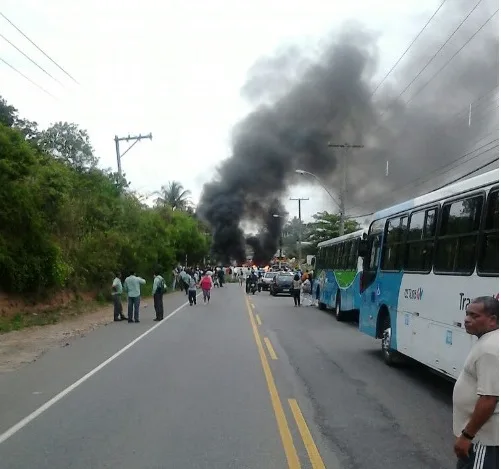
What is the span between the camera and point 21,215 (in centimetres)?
1938

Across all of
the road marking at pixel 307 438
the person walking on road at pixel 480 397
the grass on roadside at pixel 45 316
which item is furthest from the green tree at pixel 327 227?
the person walking on road at pixel 480 397

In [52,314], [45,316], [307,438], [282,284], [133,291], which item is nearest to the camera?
[307,438]

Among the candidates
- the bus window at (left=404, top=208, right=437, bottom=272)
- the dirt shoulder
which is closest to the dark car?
the dirt shoulder

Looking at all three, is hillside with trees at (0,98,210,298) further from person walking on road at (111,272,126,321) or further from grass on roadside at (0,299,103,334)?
person walking on road at (111,272,126,321)

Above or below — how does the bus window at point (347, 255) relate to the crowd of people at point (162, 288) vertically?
above

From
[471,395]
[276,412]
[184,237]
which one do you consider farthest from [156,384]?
[184,237]

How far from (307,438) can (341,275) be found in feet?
50.5

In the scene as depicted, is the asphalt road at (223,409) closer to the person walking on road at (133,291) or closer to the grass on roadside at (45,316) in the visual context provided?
the grass on roadside at (45,316)

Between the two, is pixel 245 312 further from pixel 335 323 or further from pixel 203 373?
pixel 203 373

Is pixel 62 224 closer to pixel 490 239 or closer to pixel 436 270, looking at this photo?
pixel 436 270

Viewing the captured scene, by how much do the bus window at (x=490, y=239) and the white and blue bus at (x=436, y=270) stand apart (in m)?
0.01

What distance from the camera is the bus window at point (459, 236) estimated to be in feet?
24.7

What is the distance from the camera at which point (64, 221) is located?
24.3m

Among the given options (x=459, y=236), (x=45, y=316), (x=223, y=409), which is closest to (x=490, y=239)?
(x=459, y=236)
